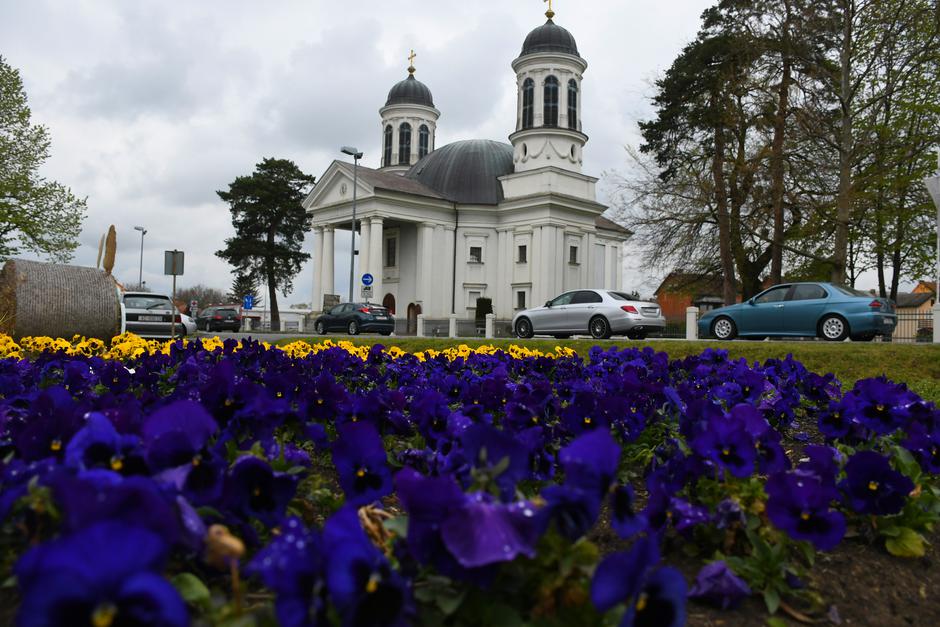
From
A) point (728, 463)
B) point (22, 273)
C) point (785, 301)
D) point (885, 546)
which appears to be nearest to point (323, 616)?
point (728, 463)

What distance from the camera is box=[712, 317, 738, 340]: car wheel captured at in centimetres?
1848

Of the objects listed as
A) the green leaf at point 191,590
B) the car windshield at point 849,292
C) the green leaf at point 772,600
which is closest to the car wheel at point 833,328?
the car windshield at point 849,292

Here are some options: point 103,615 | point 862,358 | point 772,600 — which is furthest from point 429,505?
point 862,358

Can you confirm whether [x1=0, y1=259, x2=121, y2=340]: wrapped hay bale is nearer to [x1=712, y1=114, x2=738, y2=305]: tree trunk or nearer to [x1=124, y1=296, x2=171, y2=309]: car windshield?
[x1=124, y1=296, x2=171, y2=309]: car windshield

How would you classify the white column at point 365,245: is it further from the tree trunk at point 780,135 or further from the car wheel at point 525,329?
the tree trunk at point 780,135

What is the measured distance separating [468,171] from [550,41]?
1065 centimetres

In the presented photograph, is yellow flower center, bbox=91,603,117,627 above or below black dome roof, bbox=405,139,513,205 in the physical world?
below

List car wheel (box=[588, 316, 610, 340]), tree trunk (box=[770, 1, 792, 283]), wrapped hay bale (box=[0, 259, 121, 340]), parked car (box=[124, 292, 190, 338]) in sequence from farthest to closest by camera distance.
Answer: tree trunk (box=[770, 1, 792, 283]) < car wheel (box=[588, 316, 610, 340]) < parked car (box=[124, 292, 190, 338]) < wrapped hay bale (box=[0, 259, 121, 340])

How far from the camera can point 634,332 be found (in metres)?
21.4

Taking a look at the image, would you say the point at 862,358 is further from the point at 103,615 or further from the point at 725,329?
the point at 103,615

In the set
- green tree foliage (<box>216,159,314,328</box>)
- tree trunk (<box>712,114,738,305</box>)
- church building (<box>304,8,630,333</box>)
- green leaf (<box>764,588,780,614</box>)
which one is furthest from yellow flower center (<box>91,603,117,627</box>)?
green tree foliage (<box>216,159,314,328</box>)

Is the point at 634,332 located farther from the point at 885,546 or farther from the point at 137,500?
the point at 137,500

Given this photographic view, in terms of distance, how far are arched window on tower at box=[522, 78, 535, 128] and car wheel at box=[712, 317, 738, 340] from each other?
3191 centimetres

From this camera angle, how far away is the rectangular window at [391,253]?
50312 millimetres
